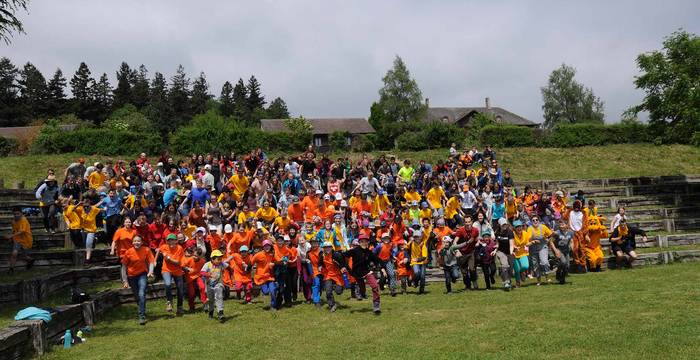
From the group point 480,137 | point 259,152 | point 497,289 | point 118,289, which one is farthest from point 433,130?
point 118,289

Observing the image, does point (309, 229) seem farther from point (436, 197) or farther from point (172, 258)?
point (436, 197)

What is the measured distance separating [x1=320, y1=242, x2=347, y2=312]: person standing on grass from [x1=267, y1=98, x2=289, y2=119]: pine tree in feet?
338

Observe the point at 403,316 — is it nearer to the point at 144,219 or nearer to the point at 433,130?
the point at 144,219

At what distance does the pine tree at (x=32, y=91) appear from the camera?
8850 cm

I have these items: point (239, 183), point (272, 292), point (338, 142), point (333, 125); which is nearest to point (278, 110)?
point (333, 125)

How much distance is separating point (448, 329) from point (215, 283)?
5.17 meters

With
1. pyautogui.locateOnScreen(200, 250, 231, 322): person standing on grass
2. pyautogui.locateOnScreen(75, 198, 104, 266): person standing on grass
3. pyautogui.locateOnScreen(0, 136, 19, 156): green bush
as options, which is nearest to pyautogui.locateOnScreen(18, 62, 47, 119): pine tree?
pyautogui.locateOnScreen(0, 136, 19, 156): green bush

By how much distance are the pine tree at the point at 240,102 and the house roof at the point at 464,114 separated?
3953 centimetres

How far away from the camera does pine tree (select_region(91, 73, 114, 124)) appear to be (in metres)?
93.2

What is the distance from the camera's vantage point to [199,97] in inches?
4134

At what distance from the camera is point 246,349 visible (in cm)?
863

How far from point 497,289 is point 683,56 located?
18380 millimetres

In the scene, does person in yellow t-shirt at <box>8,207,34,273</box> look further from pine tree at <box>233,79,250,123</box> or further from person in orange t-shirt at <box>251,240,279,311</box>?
pine tree at <box>233,79,250,123</box>

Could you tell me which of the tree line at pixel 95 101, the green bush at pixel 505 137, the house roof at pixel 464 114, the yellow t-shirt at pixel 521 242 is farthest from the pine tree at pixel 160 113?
the yellow t-shirt at pixel 521 242
